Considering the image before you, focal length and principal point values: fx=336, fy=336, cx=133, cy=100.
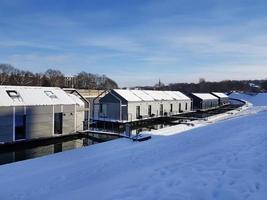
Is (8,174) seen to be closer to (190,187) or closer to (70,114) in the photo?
(190,187)

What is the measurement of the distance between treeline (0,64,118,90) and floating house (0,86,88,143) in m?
50.6

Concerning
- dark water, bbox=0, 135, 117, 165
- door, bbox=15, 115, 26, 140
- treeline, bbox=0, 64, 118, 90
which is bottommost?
dark water, bbox=0, 135, 117, 165

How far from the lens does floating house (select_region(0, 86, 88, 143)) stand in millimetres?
24281

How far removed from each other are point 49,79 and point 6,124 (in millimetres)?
78835

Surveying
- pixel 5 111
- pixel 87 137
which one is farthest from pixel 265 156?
pixel 87 137

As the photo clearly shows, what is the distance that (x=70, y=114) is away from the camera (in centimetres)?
2995

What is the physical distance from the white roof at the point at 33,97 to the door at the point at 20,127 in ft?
3.53

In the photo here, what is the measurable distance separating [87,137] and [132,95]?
15.4 m

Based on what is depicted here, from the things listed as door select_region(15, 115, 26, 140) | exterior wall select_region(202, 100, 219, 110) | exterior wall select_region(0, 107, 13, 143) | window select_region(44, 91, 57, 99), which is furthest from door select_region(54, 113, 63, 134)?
exterior wall select_region(202, 100, 219, 110)

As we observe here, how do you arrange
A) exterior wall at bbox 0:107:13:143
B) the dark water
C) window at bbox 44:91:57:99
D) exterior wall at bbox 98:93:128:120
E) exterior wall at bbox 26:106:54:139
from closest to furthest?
the dark water < exterior wall at bbox 0:107:13:143 < exterior wall at bbox 26:106:54:139 < window at bbox 44:91:57:99 < exterior wall at bbox 98:93:128:120

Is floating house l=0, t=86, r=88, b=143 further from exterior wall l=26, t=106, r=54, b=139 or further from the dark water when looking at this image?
the dark water

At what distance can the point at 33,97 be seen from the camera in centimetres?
2711

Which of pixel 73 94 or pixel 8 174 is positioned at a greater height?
pixel 73 94

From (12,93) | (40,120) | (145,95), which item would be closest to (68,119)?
(40,120)
